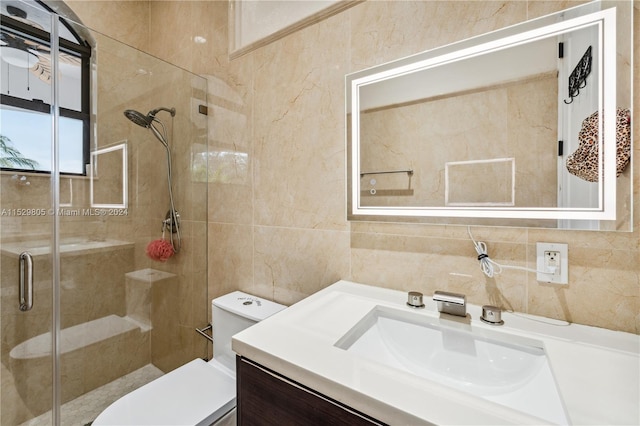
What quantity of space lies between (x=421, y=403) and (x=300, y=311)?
1.45 feet

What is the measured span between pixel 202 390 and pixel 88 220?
Result: 99 centimetres

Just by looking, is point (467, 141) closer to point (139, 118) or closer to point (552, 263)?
point (552, 263)

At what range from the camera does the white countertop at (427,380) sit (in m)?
0.43

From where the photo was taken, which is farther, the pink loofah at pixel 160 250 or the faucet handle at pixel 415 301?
the pink loofah at pixel 160 250

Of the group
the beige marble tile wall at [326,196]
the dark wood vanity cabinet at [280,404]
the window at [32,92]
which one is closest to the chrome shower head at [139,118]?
the window at [32,92]

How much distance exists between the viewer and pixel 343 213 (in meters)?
1.10

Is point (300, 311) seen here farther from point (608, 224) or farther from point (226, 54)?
point (226, 54)

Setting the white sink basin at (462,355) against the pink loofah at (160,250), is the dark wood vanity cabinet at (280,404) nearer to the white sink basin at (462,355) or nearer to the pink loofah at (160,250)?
the white sink basin at (462,355)

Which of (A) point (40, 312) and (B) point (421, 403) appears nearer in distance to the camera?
(B) point (421, 403)

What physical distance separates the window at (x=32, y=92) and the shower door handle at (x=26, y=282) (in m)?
0.41

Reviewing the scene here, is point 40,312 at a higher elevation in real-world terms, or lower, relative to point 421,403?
lower

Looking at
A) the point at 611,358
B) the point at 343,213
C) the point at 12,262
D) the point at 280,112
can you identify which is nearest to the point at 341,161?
the point at 343,213

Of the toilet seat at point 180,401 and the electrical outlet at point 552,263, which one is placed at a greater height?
the electrical outlet at point 552,263

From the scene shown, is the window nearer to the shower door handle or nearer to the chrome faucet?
the shower door handle
